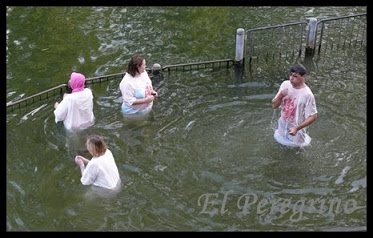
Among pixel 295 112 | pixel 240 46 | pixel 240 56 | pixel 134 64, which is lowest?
pixel 240 56

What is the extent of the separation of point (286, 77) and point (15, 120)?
18.1 feet

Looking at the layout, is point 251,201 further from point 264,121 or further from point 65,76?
point 65,76

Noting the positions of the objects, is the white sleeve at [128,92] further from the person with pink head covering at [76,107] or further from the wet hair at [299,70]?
the wet hair at [299,70]

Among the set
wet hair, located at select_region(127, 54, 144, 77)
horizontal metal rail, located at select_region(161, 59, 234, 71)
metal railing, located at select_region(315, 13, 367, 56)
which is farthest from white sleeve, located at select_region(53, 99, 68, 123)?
metal railing, located at select_region(315, 13, 367, 56)

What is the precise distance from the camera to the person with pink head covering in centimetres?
1023

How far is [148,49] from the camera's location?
13.9 metres

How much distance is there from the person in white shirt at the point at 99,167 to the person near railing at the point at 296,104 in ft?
8.96

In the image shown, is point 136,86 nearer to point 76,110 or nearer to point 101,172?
point 76,110

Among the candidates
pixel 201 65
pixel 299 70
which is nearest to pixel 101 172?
pixel 299 70

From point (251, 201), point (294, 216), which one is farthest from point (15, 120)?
point (294, 216)

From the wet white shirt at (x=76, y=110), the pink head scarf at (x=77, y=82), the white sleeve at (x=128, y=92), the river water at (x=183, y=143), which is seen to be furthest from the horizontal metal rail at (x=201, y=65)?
the pink head scarf at (x=77, y=82)

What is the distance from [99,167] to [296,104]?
10.3 feet

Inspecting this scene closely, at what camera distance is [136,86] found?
34.8 ft

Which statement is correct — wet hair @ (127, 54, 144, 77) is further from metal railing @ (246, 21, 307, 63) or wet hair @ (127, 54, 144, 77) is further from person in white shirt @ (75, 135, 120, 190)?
metal railing @ (246, 21, 307, 63)
